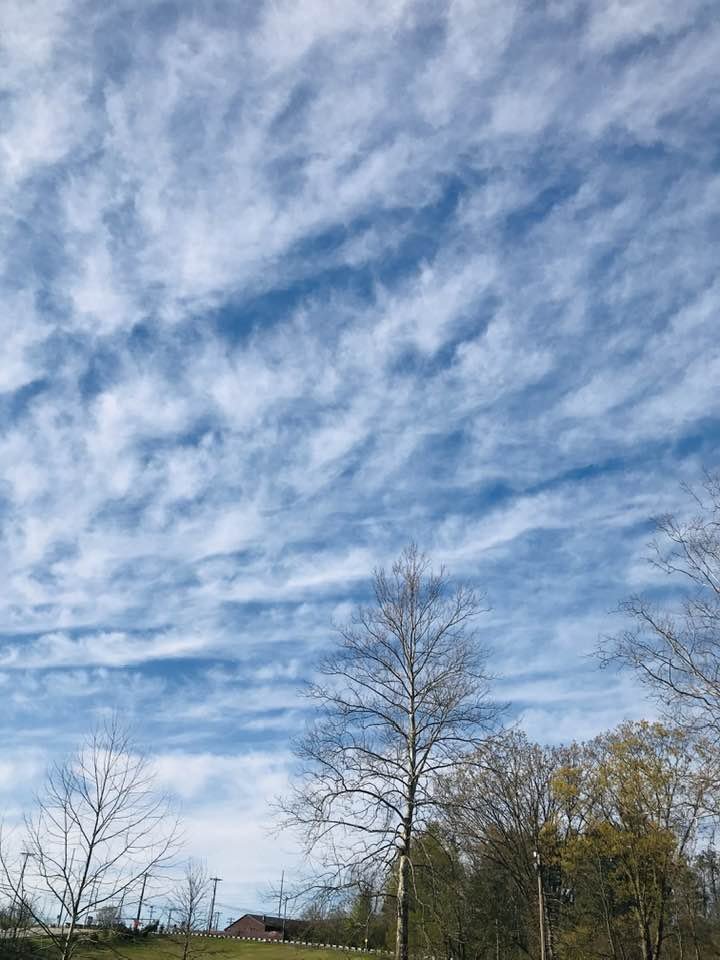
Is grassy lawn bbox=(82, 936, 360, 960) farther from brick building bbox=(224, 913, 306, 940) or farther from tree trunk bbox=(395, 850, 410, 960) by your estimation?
tree trunk bbox=(395, 850, 410, 960)

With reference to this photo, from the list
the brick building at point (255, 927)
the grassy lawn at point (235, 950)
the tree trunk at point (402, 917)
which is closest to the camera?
the tree trunk at point (402, 917)

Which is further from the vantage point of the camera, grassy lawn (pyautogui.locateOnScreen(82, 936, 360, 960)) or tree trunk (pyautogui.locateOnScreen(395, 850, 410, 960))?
grassy lawn (pyautogui.locateOnScreen(82, 936, 360, 960))

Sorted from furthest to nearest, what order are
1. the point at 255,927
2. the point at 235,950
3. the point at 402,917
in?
the point at 255,927, the point at 235,950, the point at 402,917

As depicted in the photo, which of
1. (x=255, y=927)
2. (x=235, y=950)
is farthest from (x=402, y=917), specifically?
(x=255, y=927)

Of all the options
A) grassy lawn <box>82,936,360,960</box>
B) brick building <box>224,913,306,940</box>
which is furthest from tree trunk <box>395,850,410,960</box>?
brick building <box>224,913,306,940</box>

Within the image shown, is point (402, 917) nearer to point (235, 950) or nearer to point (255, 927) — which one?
point (235, 950)

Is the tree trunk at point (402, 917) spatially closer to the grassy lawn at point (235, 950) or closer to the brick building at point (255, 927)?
the grassy lawn at point (235, 950)

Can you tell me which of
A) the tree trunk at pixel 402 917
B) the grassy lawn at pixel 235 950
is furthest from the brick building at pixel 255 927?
Answer: the tree trunk at pixel 402 917

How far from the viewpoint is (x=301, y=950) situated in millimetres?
63719

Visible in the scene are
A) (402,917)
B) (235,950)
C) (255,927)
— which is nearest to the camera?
(402,917)

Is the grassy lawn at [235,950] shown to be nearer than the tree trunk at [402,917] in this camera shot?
No

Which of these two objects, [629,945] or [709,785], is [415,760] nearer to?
[709,785]

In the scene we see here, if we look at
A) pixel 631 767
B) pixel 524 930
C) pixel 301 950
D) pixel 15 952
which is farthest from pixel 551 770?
pixel 301 950

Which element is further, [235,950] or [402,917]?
[235,950]
